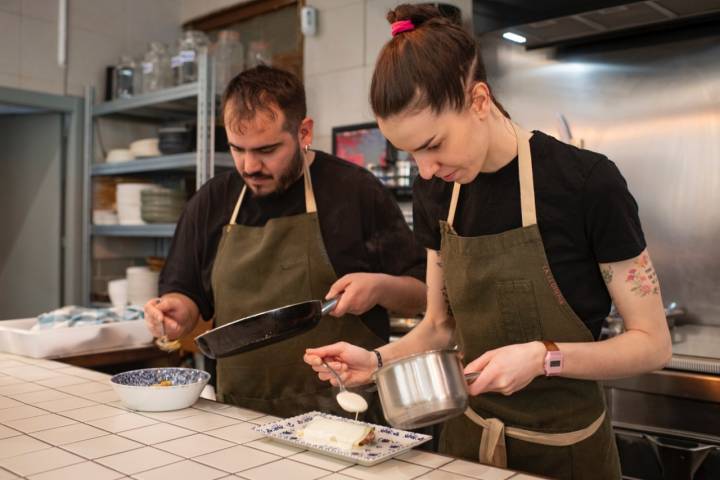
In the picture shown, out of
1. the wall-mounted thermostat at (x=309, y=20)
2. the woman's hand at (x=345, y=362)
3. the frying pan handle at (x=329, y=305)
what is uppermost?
the wall-mounted thermostat at (x=309, y=20)

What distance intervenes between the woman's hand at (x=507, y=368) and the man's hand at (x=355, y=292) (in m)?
0.53

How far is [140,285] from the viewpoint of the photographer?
4.04 m

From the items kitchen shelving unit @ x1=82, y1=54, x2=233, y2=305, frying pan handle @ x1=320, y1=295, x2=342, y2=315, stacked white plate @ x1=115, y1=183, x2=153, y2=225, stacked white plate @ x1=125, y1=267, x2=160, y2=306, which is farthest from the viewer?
stacked white plate @ x1=115, y1=183, x2=153, y2=225

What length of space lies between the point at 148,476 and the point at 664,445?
63.6 inches

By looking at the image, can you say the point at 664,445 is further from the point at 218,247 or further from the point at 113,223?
the point at 113,223

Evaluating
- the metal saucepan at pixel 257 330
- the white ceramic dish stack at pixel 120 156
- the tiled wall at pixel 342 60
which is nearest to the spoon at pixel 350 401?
the metal saucepan at pixel 257 330

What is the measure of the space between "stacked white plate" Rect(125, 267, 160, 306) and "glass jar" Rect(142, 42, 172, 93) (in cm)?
108

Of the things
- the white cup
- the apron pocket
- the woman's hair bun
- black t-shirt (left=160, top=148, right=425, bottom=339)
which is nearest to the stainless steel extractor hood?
black t-shirt (left=160, top=148, right=425, bottom=339)

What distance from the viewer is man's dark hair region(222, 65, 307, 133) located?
181 centimetres

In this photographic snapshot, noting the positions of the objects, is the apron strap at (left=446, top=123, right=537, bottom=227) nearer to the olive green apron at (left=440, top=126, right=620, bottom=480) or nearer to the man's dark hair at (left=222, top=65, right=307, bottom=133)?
the olive green apron at (left=440, top=126, right=620, bottom=480)

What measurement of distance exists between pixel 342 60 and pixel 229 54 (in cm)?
75

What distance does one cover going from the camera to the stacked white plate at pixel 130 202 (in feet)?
13.6

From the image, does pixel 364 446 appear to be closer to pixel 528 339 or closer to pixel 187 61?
pixel 528 339

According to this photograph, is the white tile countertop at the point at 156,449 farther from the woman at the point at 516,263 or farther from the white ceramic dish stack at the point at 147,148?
the white ceramic dish stack at the point at 147,148
